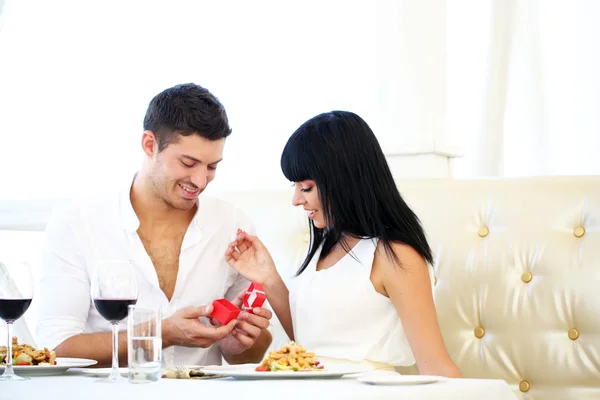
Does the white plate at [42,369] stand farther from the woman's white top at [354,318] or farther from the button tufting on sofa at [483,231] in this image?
the button tufting on sofa at [483,231]

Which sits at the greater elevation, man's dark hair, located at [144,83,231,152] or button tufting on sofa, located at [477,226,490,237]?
man's dark hair, located at [144,83,231,152]

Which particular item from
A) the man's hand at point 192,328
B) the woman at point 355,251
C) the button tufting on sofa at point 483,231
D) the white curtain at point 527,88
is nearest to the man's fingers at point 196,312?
the man's hand at point 192,328

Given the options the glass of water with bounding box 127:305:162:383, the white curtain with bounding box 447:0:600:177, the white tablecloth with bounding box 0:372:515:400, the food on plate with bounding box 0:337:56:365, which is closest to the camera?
the white tablecloth with bounding box 0:372:515:400

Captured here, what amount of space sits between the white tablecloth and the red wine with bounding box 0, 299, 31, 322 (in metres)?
0.17

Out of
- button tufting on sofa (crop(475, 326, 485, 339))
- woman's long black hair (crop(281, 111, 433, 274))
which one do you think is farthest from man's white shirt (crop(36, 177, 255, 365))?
button tufting on sofa (crop(475, 326, 485, 339))

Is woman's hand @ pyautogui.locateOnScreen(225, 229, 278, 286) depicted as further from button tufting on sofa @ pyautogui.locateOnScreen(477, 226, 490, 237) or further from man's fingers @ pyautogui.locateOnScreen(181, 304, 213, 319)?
button tufting on sofa @ pyautogui.locateOnScreen(477, 226, 490, 237)

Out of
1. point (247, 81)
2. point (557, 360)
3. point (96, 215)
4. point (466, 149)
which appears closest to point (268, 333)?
point (96, 215)

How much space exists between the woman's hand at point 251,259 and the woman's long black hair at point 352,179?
25cm

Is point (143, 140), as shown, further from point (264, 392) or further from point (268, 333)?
point (264, 392)

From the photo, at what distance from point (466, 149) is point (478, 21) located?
0.47m

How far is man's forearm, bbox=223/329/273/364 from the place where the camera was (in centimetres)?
217

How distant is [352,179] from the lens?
1926mm

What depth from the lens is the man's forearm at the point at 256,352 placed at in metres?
2.17

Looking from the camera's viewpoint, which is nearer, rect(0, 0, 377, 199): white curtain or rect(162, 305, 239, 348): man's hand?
rect(162, 305, 239, 348): man's hand
